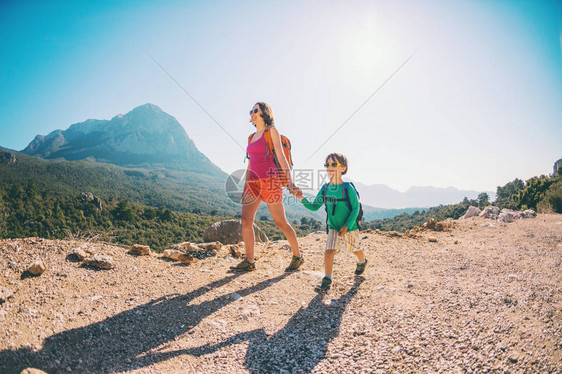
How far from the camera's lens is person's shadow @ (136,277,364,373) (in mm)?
1983

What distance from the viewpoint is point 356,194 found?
392 cm

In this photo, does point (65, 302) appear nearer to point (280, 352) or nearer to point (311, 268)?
point (280, 352)

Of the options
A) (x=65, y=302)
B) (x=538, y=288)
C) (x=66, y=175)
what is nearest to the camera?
(x=65, y=302)

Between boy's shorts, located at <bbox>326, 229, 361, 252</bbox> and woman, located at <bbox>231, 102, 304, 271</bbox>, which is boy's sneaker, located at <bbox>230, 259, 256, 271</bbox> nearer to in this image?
woman, located at <bbox>231, 102, 304, 271</bbox>

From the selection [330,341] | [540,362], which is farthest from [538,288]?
[330,341]

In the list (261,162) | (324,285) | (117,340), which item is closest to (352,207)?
(324,285)

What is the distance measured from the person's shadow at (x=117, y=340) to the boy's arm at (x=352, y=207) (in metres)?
2.05

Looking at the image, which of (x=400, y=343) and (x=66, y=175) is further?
(x=66, y=175)

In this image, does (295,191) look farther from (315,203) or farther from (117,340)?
(117,340)

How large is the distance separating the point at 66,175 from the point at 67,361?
144132 mm

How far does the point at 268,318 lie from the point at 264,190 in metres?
1.89

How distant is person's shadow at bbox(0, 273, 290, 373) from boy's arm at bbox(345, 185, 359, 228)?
2054 mm

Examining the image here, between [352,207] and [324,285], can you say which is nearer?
[324,285]

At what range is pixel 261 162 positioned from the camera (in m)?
3.96
